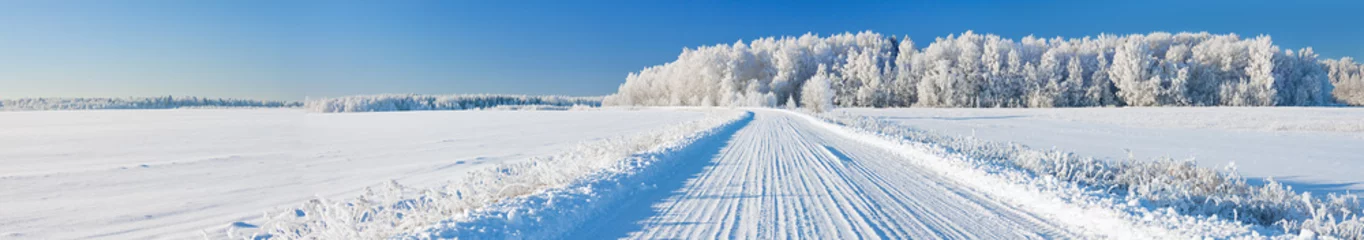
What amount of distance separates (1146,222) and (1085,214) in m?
0.42

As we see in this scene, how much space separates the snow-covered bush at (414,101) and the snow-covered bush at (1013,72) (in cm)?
2884

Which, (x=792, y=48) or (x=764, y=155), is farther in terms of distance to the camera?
(x=792, y=48)

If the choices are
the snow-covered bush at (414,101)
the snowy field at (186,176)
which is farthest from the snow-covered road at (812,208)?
the snow-covered bush at (414,101)

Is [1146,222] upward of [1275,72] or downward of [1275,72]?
downward

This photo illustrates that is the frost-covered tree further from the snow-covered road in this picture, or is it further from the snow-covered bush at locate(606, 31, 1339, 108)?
the snow-covered road

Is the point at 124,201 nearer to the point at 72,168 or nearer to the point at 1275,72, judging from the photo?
the point at 72,168

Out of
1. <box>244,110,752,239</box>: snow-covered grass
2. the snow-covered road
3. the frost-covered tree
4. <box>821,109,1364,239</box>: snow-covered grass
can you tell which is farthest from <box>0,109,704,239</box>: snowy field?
the frost-covered tree

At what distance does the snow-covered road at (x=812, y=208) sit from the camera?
4164 mm

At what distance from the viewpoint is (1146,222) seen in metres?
4.07

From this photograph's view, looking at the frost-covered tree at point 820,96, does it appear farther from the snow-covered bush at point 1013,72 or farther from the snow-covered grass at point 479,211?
the snow-covered grass at point 479,211

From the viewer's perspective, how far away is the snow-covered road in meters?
4.16

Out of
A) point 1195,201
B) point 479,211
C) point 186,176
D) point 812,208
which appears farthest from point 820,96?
point 479,211

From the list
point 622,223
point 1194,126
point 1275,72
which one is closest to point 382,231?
point 622,223

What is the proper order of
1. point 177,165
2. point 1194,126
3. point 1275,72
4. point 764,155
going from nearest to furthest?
point 764,155
point 177,165
point 1194,126
point 1275,72
